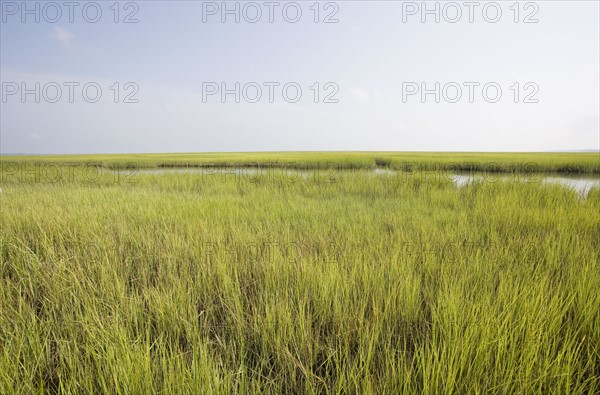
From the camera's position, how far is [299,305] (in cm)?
171

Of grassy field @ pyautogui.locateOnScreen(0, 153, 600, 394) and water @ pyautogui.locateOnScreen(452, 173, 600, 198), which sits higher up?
water @ pyautogui.locateOnScreen(452, 173, 600, 198)

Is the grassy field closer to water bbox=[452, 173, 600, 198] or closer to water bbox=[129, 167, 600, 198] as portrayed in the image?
water bbox=[452, 173, 600, 198]

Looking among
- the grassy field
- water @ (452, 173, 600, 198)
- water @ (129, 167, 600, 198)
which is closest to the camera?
the grassy field

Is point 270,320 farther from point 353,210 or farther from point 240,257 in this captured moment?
point 353,210

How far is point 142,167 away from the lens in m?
26.2

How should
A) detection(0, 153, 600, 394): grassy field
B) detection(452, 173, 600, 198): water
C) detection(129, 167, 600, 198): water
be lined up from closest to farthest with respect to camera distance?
detection(0, 153, 600, 394): grassy field → detection(452, 173, 600, 198): water → detection(129, 167, 600, 198): water

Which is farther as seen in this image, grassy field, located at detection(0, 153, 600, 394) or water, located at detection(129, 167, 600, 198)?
water, located at detection(129, 167, 600, 198)

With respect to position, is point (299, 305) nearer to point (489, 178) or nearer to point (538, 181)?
point (538, 181)

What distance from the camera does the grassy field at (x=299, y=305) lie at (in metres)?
1.28

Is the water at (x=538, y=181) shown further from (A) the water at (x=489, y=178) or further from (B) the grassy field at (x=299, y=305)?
(B) the grassy field at (x=299, y=305)

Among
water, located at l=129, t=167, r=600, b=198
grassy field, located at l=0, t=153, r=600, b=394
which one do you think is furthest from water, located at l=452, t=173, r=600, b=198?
grassy field, located at l=0, t=153, r=600, b=394

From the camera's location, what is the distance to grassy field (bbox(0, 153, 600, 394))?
1.28 meters

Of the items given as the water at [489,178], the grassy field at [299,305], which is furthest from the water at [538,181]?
the grassy field at [299,305]

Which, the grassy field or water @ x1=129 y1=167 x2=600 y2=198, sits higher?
water @ x1=129 y1=167 x2=600 y2=198
